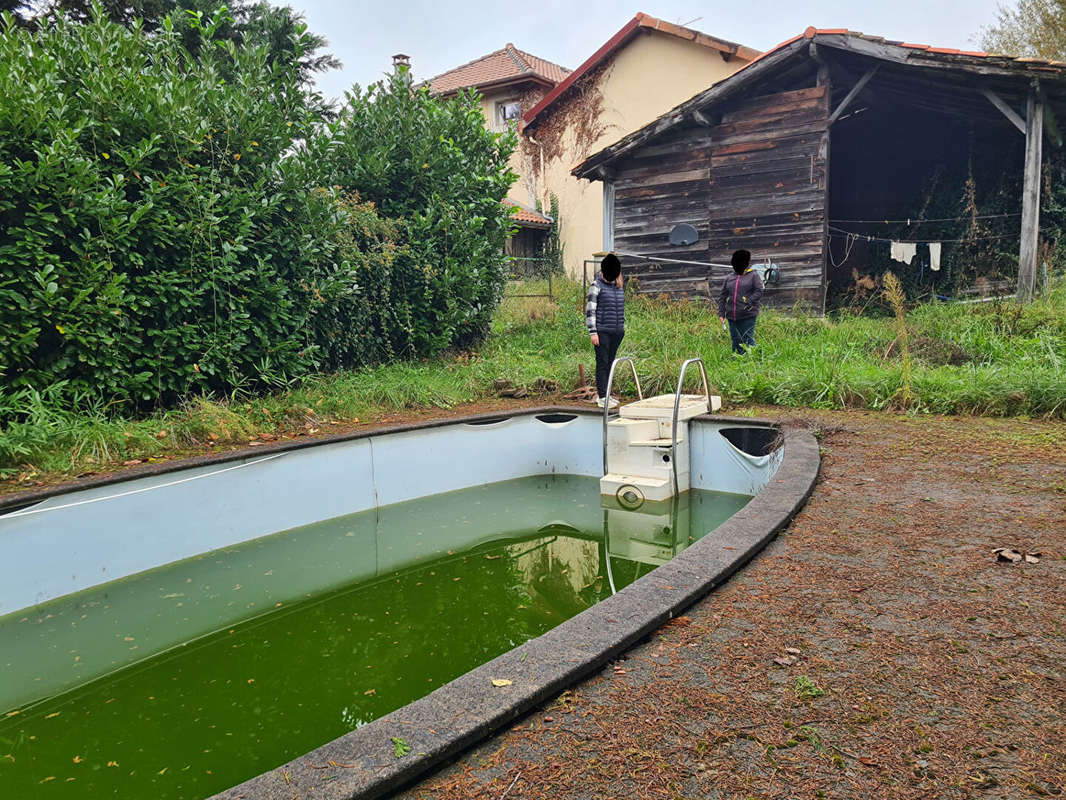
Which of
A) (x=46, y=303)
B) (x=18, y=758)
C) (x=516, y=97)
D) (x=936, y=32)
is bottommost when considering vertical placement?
(x=18, y=758)

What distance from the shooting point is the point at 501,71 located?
78.2ft

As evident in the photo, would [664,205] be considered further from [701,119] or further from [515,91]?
[515,91]

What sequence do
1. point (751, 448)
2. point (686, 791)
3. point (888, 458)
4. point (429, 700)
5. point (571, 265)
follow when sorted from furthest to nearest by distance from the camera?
point (571, 265) < point (751, 448) < point (888, 458) < point (429, 700) < point (686, 791)

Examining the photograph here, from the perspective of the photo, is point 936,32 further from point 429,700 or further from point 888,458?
point 429,700

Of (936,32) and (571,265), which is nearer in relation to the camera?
(571,265)

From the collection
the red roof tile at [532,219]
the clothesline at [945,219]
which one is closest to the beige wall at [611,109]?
the red roof tile at [532,219]

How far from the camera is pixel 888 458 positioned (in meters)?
5.04

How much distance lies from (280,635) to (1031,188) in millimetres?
11126

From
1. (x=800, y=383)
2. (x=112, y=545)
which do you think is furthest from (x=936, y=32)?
(x=112, y=545)

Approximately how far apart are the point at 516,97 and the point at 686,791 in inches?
978

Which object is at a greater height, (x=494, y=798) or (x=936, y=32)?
(x=936, y=32)

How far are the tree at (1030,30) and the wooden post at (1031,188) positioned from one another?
18.8m

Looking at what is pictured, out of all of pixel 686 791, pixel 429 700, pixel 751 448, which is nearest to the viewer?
pixel 686 791

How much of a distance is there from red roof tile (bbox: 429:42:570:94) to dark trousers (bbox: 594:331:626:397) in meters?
17.9
